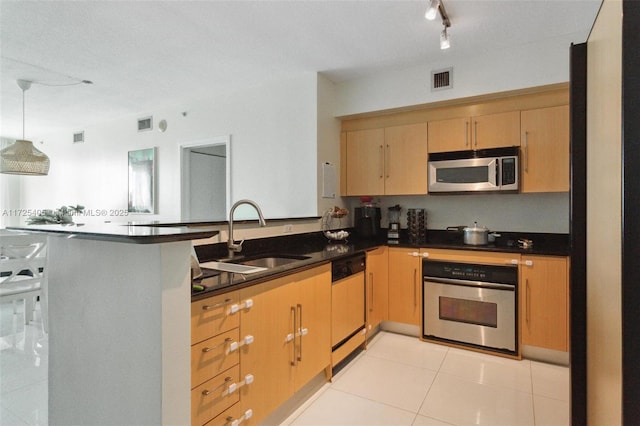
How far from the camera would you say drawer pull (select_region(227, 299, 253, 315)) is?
1.51 meters

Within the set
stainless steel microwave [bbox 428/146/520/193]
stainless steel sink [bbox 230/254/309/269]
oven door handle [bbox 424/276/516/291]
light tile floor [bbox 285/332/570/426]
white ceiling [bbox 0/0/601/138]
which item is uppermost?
white ceiling [bbox 0/0/601/138]

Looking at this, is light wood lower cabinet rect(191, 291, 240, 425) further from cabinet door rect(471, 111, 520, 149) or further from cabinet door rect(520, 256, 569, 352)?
cabinet door rect(471, 111, 520, 149)

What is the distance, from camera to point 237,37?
8.99ft

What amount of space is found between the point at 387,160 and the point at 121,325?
2.91 m

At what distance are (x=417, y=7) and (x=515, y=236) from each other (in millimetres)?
2283

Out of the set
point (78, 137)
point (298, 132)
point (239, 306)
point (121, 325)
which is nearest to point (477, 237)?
point (298, 132)

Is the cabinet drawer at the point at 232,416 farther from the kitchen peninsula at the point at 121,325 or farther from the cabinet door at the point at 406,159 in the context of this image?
the cabinet door at the point at 406,159

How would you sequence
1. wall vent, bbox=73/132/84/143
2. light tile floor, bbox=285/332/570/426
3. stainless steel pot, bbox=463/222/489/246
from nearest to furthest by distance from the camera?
1. light tile floor, bbox=285/332/570/426
2. stainless steel pot, bbox=463/222/489/246
3. wall vent, bbox=73/132/84/143

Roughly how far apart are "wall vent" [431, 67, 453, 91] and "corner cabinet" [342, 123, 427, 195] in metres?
0.37

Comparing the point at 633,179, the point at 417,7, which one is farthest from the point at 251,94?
the point at 633,179

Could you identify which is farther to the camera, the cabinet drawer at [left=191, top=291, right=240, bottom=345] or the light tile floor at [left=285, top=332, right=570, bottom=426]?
the light tile floor at [left=285, top=332, right=570, bottom=426]

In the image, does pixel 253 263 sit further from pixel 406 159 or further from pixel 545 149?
pixel 545 149

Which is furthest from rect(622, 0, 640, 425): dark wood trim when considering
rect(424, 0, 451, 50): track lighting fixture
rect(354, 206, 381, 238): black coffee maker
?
rect(354, 206, 381, 238): black coffee maker

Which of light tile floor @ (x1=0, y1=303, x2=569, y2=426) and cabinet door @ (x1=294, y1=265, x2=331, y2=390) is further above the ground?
cabinet door @ (x1=294, y1=265, x2=331, y2=390)
